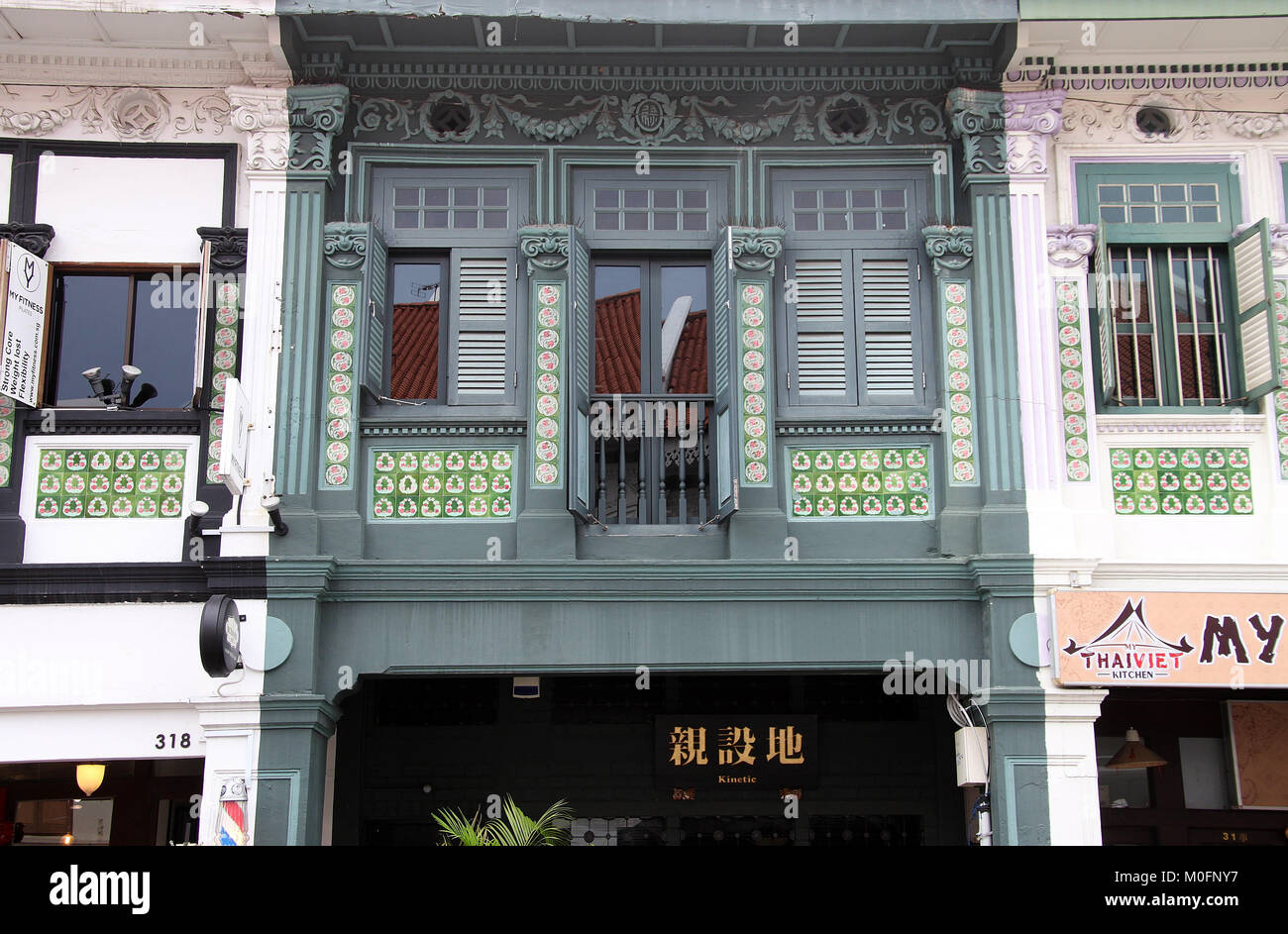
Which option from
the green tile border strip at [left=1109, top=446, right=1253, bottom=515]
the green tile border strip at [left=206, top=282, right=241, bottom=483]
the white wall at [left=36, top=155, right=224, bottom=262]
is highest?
the white wall at [left=36, top=155, right=224, bottom=262]

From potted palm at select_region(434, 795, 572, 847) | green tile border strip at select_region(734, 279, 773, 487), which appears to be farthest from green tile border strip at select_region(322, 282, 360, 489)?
green tile border strip at select_region(734, 279, 773, 487)

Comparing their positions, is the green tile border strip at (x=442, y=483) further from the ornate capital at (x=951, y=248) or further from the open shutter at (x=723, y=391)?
the ornate capital at (x=951, y=248)

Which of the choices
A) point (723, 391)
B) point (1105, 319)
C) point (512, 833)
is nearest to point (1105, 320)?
point (1105, 319)

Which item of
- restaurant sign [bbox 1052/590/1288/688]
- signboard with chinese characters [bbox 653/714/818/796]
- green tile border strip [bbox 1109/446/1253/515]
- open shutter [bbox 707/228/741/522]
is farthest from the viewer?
signboard with chinese characters [bbox 653/714/818/796]

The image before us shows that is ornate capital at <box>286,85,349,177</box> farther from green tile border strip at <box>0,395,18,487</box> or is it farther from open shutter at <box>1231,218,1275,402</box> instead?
open shutter at <box>1231,218,1275,402</box>

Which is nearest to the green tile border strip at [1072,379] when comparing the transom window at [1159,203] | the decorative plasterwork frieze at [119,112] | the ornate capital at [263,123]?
the transom window at [1159,203]

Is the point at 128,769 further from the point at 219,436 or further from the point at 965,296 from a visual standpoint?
the point at 965,296

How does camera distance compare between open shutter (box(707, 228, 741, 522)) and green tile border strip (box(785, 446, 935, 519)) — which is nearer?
open shutter (box(707, 228, 741, 522))

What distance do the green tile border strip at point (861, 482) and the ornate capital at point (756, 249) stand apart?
53.9 inches

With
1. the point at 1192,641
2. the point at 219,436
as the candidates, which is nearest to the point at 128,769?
the point at 219,436

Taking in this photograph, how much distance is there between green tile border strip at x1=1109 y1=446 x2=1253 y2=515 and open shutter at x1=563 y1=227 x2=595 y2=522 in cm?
376

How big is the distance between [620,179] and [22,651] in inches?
213

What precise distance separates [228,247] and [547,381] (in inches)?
101

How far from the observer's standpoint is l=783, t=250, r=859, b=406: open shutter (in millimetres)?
10727
